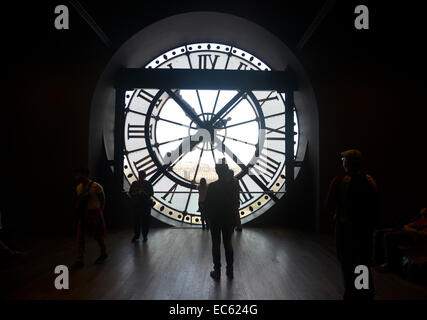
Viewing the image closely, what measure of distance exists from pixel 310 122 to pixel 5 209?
184 inches

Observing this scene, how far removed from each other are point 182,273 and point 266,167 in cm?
316

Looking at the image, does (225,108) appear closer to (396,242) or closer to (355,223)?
(396,242)

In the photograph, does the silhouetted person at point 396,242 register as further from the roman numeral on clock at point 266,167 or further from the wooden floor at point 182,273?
the roman numeral on clock at point 266,167

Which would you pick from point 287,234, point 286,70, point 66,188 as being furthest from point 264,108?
point 66,188

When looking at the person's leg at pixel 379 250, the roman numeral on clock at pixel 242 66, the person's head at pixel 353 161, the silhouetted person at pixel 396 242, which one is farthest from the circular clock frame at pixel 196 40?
the person's head at pixel 353 161

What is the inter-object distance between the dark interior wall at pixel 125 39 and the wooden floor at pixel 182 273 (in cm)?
87

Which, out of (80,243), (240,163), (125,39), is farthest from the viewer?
(240,163)

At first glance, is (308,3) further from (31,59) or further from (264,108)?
(31,59)

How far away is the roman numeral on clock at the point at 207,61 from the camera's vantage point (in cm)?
564

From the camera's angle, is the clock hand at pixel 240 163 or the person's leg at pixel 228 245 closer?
the person's leg at pixel 228 245

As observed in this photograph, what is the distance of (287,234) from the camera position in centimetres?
478

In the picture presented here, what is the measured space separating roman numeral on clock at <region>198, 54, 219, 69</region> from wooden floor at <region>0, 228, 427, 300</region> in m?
3.03

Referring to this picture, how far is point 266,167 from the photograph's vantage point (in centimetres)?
561

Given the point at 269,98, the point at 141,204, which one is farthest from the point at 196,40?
the point at 141,204
